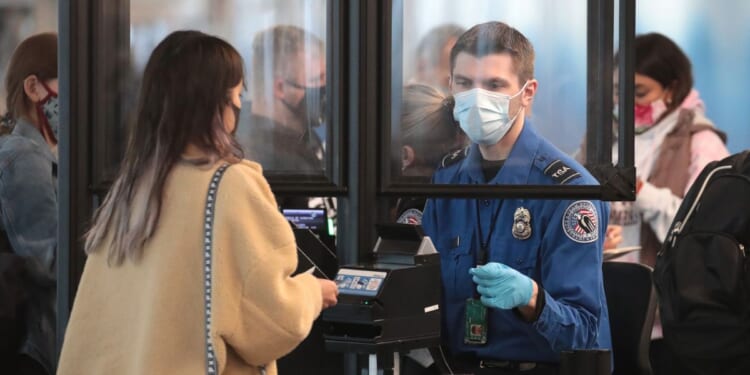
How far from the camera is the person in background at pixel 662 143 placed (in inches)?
235

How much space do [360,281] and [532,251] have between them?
57cm

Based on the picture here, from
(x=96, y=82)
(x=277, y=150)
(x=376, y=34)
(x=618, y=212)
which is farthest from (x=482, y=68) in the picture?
(x=618, y=212)

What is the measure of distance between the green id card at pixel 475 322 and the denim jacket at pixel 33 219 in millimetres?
1212

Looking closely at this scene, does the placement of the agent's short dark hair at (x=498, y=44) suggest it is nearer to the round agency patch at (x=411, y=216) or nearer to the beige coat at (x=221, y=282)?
the round agency patch at (x=411, y=216)

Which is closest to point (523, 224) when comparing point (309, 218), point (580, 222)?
point (580, 222)

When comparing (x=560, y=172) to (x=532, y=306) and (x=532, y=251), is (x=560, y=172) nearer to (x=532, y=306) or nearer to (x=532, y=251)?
(x=532, y=251)

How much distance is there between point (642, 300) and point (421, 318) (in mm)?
1442

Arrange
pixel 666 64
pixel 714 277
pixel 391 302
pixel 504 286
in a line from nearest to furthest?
pixel 391 302
pixel 714 277
pixel 504 286
pixel 666 64

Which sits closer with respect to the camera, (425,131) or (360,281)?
(360,281)

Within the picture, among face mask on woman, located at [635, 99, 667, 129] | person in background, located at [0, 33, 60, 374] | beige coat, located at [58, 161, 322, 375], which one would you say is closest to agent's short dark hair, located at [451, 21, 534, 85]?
beige coat, located at [58, 161, 322, 375]

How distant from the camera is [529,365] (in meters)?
3.23

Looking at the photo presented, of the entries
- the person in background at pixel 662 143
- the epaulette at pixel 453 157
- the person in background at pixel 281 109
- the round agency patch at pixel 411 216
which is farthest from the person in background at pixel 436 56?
the person in background at pixel 662 143

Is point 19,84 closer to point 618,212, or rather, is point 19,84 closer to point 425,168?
point 425,168

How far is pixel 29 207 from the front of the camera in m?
3.65
